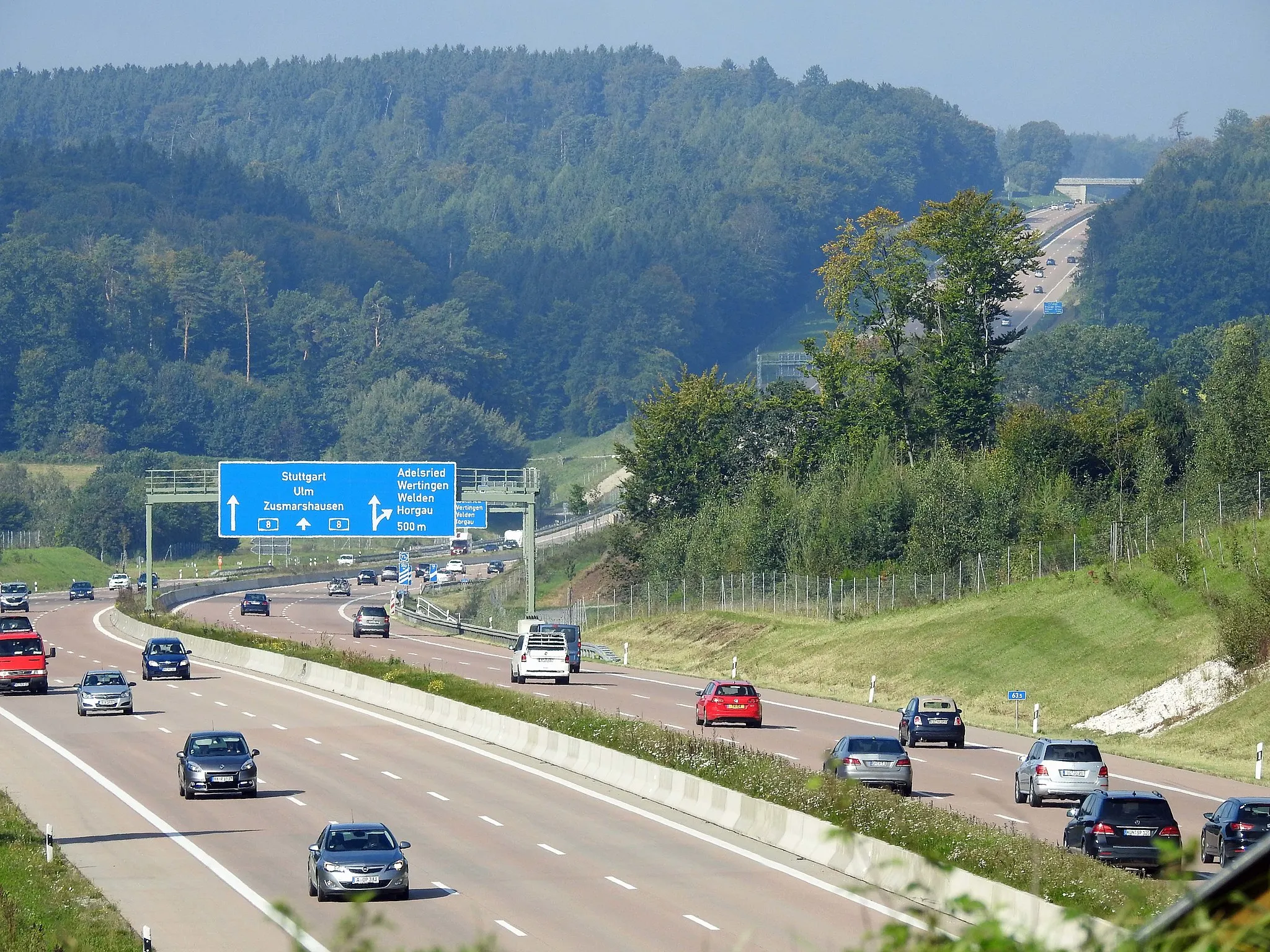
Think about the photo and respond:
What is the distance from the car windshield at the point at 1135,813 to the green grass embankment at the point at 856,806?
1.42 m

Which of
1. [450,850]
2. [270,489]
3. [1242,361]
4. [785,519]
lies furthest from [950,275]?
[450,850]

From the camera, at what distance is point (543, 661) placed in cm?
6172

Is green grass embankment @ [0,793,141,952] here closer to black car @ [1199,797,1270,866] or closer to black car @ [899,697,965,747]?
black car @ [1199,797,1270,866]

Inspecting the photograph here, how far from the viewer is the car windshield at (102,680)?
5278 centimetres

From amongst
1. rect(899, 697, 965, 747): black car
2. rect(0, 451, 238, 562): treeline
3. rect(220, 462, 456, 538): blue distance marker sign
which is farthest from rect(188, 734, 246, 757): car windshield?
rect(0, 451, 238, 562): treeline

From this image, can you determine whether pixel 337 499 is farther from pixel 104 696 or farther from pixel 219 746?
pixel 219 746

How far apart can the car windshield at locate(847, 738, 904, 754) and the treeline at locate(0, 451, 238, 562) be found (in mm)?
133801

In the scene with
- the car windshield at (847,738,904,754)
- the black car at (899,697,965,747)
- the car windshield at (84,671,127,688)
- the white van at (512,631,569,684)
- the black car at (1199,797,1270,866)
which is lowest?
the white van at (512,631,569,684)

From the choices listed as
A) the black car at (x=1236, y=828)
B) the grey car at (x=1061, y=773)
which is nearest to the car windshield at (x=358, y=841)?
the black car at (x=1236, y=828)

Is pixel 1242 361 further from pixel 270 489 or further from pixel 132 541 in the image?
pixel 132 541

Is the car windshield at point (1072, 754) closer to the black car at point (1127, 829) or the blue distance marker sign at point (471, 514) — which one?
the black car at point (1127, 829)

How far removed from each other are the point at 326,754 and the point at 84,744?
6.30 metres

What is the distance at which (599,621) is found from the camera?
9844 cm

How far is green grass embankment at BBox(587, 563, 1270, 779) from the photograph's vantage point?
4778cm
